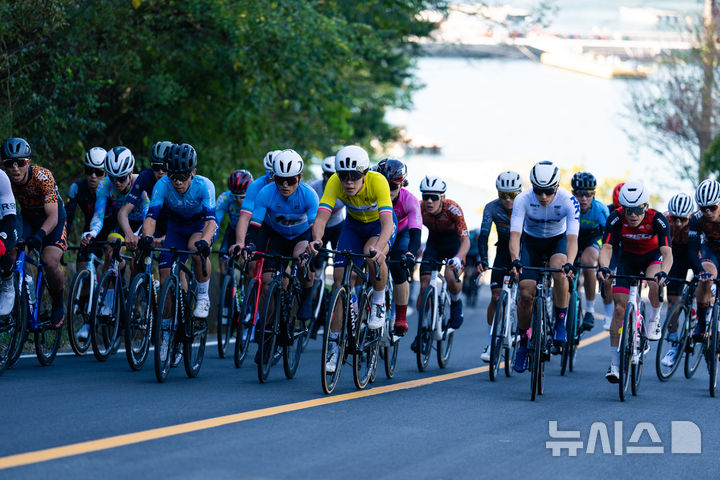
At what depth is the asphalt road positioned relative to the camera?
284 inches

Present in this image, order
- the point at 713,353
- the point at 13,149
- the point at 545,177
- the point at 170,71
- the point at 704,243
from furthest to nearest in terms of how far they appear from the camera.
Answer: the point at 170,71
the point at 704,243
the point at 713,353
the point at 545,177
the point at 13,149

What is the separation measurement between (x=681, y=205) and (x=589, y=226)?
1.95 metres

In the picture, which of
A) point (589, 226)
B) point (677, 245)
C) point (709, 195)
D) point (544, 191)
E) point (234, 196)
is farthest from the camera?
point (589, 226)

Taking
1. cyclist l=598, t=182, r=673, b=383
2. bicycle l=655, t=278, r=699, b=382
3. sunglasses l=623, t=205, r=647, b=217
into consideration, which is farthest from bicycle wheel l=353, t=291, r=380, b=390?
bicycle l=655, t=278, r=699, b=382

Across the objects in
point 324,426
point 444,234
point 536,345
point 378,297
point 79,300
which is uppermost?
point 444,234

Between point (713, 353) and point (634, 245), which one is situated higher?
point (634, 245)

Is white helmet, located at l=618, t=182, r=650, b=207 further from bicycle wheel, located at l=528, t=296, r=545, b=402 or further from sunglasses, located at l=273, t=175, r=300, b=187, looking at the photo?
sunglasses, located at l=273, t=175, r=300, b=187

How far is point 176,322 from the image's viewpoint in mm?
10938

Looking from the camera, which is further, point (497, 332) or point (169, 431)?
point (497, 332)

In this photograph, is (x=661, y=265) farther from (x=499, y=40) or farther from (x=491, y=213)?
(x=499, y=40)

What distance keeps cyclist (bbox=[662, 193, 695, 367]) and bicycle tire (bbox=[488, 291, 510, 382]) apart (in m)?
2.38


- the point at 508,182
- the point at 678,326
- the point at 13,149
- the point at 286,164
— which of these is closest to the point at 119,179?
the point at 13,149

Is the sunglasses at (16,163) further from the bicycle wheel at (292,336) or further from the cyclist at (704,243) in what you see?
the cyclist at (704,243)

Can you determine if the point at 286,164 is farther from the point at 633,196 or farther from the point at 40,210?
the point at 633,196
